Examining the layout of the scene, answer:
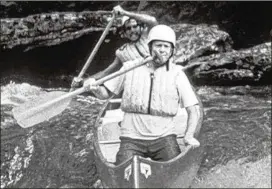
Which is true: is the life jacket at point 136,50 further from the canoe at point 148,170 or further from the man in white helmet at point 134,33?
the canoe at point 148,170

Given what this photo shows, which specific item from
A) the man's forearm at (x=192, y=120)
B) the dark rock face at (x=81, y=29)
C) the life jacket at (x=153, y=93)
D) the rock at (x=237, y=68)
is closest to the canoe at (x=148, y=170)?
the man's forearm at (x=192, y=120)

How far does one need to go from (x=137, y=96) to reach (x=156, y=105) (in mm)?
168

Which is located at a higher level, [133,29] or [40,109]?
[133,29]

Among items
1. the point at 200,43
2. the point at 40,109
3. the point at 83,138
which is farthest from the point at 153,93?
the point at 200,43

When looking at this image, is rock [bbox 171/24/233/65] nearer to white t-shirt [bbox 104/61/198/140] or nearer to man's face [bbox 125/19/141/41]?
man's face [bbox 125/19/141/41]

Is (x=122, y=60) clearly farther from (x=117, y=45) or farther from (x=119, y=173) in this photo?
(x=117, y=45)

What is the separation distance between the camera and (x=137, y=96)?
3602mm

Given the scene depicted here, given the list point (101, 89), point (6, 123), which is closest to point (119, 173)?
point (101, 89)

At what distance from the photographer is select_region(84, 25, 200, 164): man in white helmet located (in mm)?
3539

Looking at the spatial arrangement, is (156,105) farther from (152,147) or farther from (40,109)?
(40,109)

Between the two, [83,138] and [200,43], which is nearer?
[83,138]

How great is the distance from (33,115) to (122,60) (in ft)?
4.39

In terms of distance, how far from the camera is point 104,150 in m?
4.20

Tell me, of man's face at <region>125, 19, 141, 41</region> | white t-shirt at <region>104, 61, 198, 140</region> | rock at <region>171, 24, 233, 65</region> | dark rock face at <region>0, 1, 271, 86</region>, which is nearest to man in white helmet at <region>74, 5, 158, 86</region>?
man's face at <region>125, 19, 141, 41</region>
